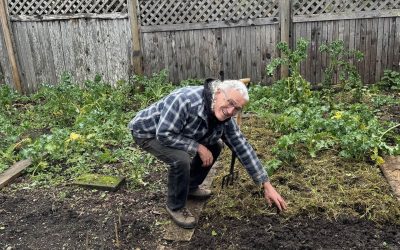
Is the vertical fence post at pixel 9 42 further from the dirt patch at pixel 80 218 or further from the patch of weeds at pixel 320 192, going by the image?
the patch of weeds at pixel 320 192

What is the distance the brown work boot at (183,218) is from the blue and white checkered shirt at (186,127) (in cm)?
56

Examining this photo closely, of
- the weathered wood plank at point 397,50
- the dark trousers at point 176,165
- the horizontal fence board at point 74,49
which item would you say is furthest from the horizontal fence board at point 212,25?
the dark trousers at point 176,165

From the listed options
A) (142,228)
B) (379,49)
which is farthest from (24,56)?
(379,49)

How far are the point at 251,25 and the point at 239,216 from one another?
4.35 meters

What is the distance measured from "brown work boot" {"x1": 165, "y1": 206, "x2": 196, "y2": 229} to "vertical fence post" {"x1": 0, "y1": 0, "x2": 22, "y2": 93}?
19.1 ft

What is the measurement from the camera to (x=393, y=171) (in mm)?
3945

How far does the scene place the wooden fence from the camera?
6.76m

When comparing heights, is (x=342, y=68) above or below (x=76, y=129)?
above

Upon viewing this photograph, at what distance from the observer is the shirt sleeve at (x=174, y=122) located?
2.94 m

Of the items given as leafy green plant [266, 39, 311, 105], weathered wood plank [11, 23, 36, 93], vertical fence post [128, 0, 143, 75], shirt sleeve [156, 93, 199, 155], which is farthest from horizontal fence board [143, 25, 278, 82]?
shirt sleeve [156, 93, 199, 155]

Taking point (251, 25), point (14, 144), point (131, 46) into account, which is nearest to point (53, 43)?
point (131, 46)

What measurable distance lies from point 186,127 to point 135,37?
15.3 feet

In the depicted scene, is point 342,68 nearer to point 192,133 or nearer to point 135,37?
point 135,37

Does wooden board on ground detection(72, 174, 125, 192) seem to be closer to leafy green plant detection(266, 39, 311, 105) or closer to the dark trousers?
the dark trousers
